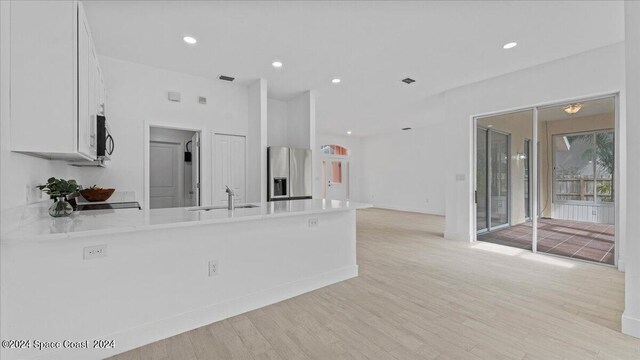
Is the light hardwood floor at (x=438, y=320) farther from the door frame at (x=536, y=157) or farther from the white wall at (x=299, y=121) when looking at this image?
the white wall at (x=299, y=121)

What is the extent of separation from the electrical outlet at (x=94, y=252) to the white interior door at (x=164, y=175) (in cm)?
440

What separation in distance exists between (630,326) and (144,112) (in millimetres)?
5860

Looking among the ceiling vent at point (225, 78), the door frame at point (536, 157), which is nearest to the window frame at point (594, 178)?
the door frame at point (536, 157)

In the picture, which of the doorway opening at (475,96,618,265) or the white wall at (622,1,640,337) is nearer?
the white wall at (622,1,640,337)

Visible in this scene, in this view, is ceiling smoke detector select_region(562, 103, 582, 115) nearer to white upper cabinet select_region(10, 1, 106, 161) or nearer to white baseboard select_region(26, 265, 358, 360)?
white baseboard select_region(26, 265, 358, 360)

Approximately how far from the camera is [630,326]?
81.7 inches

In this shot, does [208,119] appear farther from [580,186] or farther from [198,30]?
[580,186]

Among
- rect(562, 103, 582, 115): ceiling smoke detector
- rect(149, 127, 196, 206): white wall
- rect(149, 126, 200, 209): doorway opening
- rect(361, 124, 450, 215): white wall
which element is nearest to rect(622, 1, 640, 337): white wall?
rect(562, 103, 582, 115): ceiling smoke detector

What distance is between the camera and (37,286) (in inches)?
63.4

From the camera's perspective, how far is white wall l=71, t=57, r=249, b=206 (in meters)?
3.83

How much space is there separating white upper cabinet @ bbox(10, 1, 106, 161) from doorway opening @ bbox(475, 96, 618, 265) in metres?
5.58

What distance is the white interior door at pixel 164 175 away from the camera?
5722 millimetres

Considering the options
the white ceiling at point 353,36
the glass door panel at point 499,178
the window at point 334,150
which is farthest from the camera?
the window at point 334,150

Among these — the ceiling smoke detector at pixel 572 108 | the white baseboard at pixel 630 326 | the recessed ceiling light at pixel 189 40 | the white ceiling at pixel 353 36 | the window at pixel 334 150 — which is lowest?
the white baseboard at pixel 630 326
